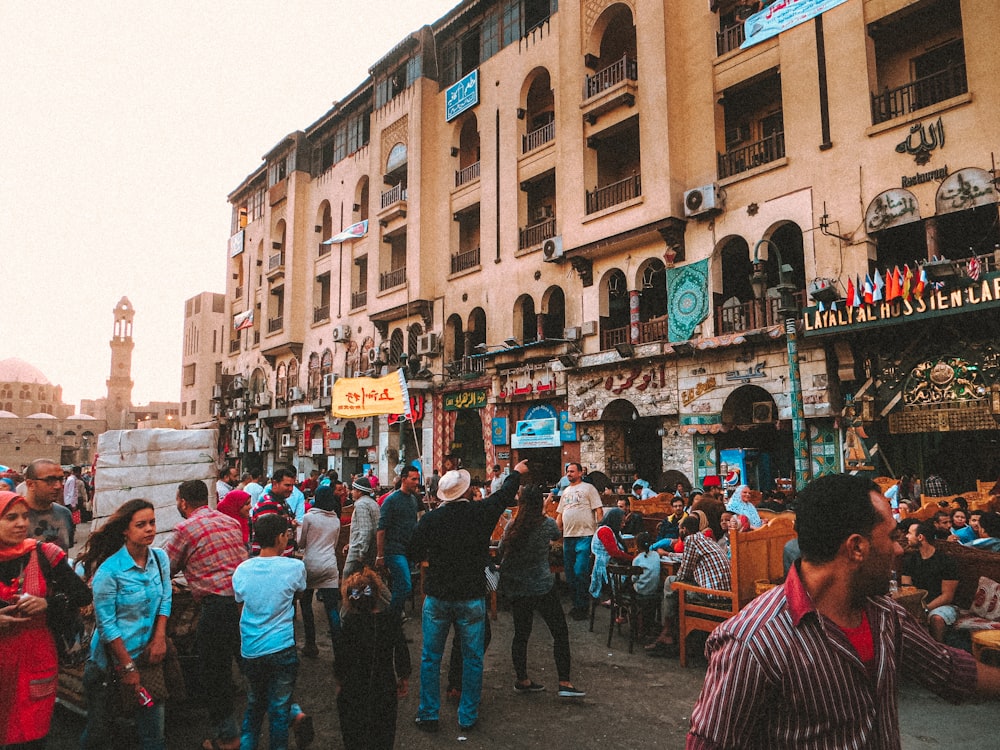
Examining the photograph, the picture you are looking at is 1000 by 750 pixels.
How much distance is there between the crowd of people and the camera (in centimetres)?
179

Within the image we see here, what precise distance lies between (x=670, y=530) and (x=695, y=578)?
7.80 ft

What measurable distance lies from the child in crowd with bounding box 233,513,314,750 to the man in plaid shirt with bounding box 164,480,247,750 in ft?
1.62

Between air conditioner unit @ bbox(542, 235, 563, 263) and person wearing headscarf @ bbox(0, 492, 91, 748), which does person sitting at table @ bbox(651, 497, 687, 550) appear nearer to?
person wearing headscarf @ bbox(0, 492, 91, 748)

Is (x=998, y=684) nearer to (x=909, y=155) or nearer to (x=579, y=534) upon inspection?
(x=579, y=534)

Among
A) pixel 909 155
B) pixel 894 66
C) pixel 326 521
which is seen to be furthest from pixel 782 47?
pixel 326 521

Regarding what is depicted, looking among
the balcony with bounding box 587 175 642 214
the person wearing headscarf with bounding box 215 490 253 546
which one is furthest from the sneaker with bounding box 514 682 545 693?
the balcony with bounding box 587 175 642 214

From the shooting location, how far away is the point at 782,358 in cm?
1479

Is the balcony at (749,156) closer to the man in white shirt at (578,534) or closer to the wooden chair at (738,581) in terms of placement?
the man in white shirt at (578,534)

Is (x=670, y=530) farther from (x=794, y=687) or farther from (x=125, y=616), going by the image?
(x=794, y=687)

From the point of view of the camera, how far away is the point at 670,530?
9250 millimetres

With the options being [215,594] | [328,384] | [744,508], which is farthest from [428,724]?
[328,384]

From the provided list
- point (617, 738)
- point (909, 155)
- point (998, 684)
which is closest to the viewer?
point (998, 684)

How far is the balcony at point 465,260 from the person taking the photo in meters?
23.8

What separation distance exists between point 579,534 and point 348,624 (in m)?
5.54
